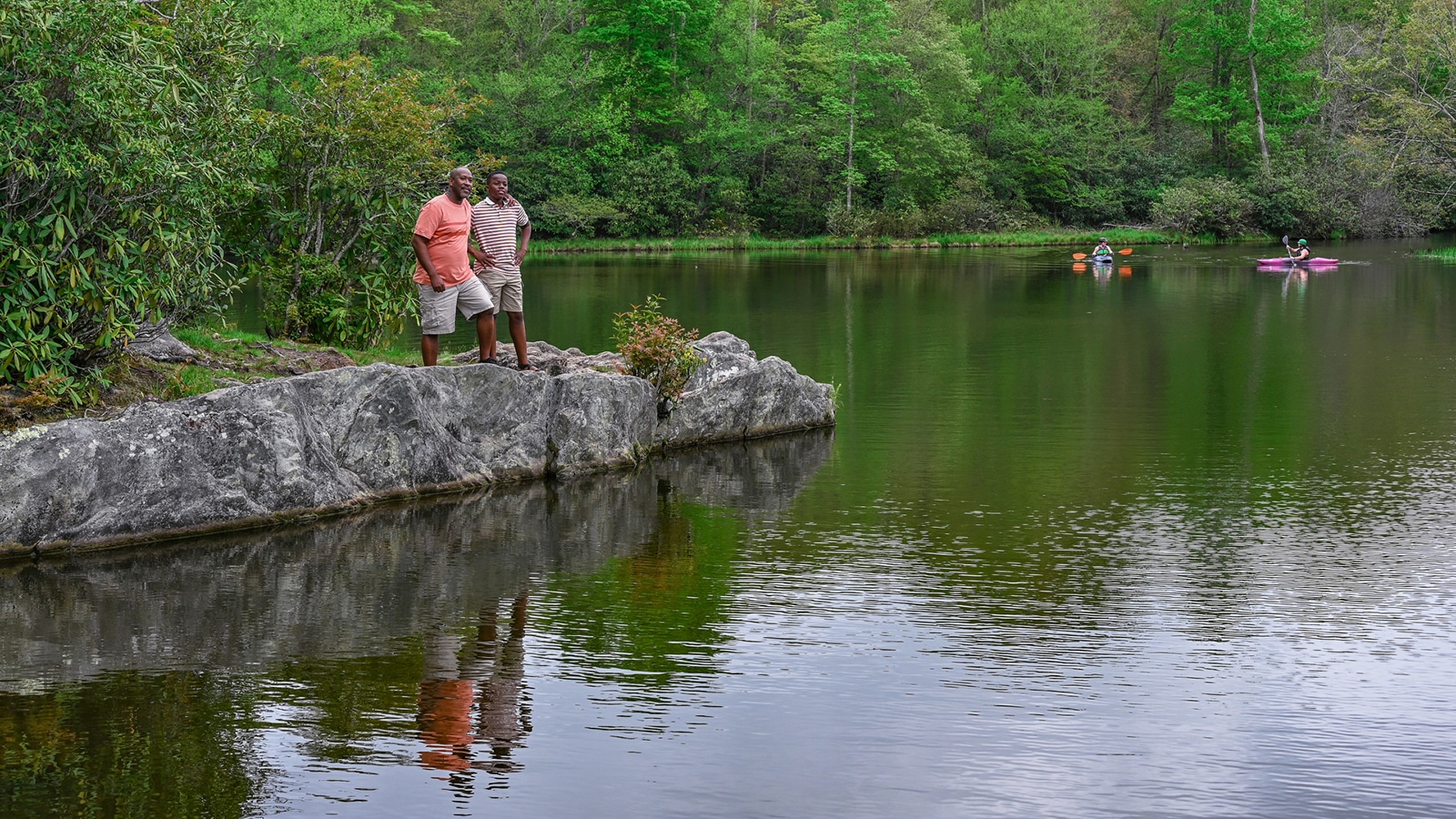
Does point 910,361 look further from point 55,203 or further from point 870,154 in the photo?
point 870,154

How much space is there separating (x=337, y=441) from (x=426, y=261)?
1993 millimetres

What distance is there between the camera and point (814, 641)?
764 cm

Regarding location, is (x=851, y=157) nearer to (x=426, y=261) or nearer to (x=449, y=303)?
(x=449, y=303)

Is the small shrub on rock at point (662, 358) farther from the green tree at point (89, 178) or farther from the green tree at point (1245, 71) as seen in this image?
the green tree at point (1245, 71)

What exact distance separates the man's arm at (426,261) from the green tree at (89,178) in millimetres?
1689

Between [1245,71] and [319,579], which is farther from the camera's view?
[1245,71]

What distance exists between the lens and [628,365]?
1412cm

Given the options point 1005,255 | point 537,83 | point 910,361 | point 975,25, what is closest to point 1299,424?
point 910,361

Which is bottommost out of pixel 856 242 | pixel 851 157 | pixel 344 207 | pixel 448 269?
pixel 448 269

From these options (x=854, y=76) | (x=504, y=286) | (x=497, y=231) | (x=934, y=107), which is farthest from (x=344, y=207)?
(x=934, y=107)

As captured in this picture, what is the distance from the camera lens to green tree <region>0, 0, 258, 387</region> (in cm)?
1034

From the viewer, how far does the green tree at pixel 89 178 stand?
10344 millimetres

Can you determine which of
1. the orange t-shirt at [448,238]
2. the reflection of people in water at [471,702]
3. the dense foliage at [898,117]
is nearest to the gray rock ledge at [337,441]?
the orange t-shirt at [448,238]

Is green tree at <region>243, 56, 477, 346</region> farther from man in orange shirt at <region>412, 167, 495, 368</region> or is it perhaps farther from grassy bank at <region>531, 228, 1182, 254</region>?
grassy bank at <region>531, 228, 1182, 254</region>
